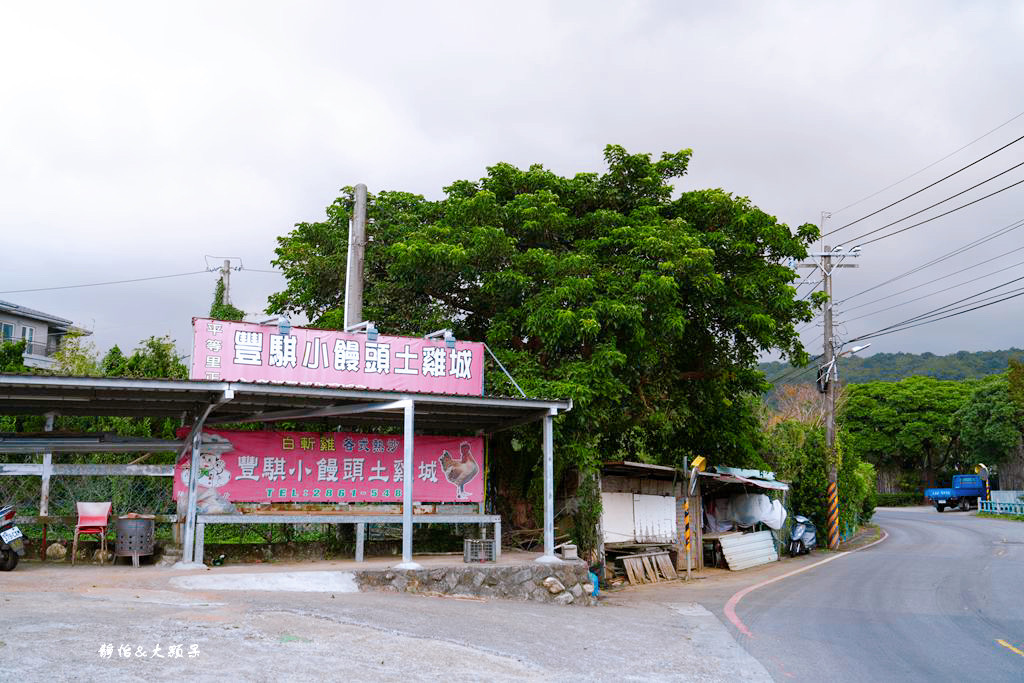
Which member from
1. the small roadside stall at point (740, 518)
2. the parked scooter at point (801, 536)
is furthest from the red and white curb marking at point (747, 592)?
the small roadside stall at point (740, 518)

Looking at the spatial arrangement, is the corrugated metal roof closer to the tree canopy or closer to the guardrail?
the tree canopy

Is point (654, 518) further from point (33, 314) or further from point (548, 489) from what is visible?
point (33, 314)

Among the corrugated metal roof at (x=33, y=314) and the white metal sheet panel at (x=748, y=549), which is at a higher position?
the corrugated metal roof at (x=33, y=314)

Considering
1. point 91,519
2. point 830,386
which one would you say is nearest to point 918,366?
point 830,386

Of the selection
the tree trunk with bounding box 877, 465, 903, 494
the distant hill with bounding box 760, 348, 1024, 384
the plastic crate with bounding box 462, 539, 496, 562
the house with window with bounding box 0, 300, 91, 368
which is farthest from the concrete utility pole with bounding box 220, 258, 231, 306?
the distant hill with bounding box 760, 348, 1024, 384

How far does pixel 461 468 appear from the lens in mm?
15203

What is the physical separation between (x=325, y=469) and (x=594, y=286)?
613 cm

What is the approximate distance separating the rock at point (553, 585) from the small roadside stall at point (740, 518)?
24.6 feet

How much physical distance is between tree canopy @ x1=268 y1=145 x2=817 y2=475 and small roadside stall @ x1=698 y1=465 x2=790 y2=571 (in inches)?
45.9

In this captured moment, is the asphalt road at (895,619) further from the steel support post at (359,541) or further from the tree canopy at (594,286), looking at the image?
A: the steel support post at (359,541)

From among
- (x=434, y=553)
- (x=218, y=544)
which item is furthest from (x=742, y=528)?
(x=218, y=544)

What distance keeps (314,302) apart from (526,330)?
573cm

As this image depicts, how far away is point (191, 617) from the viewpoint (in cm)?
787

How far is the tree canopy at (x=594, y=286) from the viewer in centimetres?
1567
